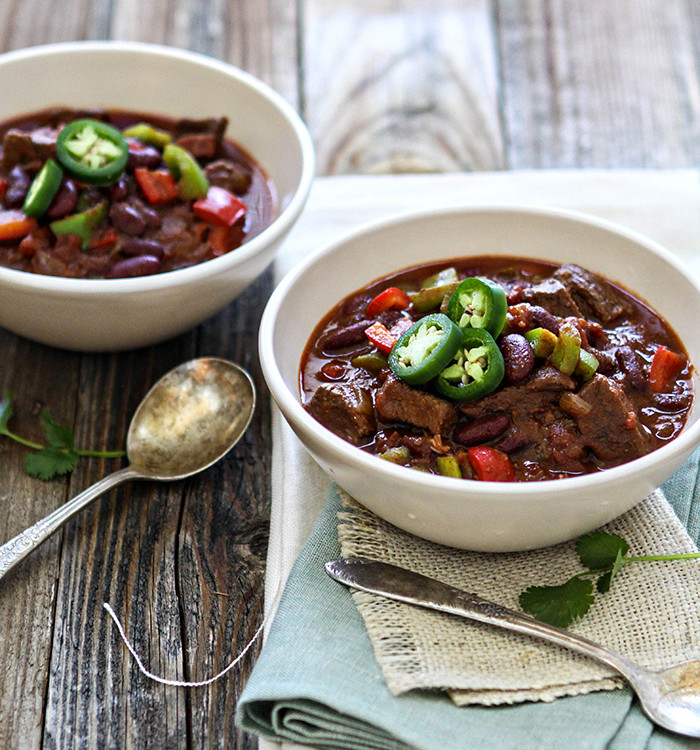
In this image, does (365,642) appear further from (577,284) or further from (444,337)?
(577,284)

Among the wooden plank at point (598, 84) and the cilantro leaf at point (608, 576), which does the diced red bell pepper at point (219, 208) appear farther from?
the cilantro leaf at point (608, 576)

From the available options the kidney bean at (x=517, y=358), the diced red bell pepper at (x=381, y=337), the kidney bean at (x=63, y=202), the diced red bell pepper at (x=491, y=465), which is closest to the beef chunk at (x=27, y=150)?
the kidney bean at (x=63, y=202)

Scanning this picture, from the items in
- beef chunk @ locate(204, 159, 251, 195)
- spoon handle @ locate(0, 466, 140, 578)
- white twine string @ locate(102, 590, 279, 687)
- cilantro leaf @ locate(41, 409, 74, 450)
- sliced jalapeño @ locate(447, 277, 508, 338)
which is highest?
sliced jalapeño @ locate(447, 277, 508, 338)

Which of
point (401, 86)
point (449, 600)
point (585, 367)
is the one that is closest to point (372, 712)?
point (449, 600)

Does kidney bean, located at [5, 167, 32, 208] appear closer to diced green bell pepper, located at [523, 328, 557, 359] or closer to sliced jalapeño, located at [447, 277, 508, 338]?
sliced jalapeño, located at [447, 277, 508, 338]

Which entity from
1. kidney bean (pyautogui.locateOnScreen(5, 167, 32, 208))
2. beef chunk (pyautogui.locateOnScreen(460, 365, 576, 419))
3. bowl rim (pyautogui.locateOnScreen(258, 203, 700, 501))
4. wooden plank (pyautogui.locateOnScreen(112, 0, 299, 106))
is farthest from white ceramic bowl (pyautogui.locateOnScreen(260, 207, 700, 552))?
wooden plank (pyautogui.locateOnScreen(112, 0, 299, 106))

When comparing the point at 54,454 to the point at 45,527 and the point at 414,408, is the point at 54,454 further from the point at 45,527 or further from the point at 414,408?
the point at 414,408
